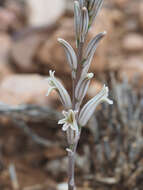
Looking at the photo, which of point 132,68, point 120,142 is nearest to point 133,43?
point 132,68

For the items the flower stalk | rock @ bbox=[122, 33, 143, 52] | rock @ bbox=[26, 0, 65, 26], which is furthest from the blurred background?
rock @ bbox=[26, 0, 65, 26]

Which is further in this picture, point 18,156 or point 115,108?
point 18,156

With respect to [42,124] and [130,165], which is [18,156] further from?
[130,165]

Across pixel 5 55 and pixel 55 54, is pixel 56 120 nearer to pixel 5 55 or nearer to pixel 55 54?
pixel 55 54

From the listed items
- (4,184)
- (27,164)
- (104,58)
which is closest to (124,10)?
(104,58)

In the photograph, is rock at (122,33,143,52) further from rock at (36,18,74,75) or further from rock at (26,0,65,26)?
rock at (26,0,65,26)

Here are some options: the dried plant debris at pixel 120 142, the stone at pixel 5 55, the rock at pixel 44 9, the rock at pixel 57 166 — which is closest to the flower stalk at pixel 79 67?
the dried plant debris at pixel 120 142

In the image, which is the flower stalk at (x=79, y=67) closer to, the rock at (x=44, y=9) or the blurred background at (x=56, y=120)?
the blurred background at (x=56, y=120)
